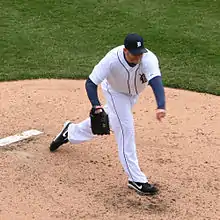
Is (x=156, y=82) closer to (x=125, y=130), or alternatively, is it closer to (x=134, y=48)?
(x=134, y=48)

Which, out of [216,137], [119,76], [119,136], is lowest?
[216,137]

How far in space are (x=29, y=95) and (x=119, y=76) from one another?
124 inches

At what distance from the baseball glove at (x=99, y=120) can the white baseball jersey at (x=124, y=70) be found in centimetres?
28

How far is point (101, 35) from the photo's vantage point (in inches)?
458

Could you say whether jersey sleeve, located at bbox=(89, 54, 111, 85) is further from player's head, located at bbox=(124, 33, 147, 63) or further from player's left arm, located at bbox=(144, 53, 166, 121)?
player's left arm, located at bbox=(144, 53, 166, 121)

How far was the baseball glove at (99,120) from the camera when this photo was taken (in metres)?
5.51

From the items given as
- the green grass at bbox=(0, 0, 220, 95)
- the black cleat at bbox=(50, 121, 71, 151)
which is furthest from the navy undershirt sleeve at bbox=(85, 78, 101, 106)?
the green grass at bbox=(0, 0, 220, 95)

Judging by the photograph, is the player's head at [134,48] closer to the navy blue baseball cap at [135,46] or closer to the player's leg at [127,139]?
the navy blue baseball cap at [135,46]

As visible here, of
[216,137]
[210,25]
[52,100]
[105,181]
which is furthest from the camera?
[210,25]

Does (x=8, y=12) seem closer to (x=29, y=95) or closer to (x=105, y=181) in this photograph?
(x=29, y=95)

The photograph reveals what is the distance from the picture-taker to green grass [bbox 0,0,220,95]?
31.6 ft

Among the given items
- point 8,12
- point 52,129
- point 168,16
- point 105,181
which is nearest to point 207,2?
point 168,16

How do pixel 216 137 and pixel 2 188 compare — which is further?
pixel 216 137

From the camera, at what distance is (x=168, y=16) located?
12.8m
